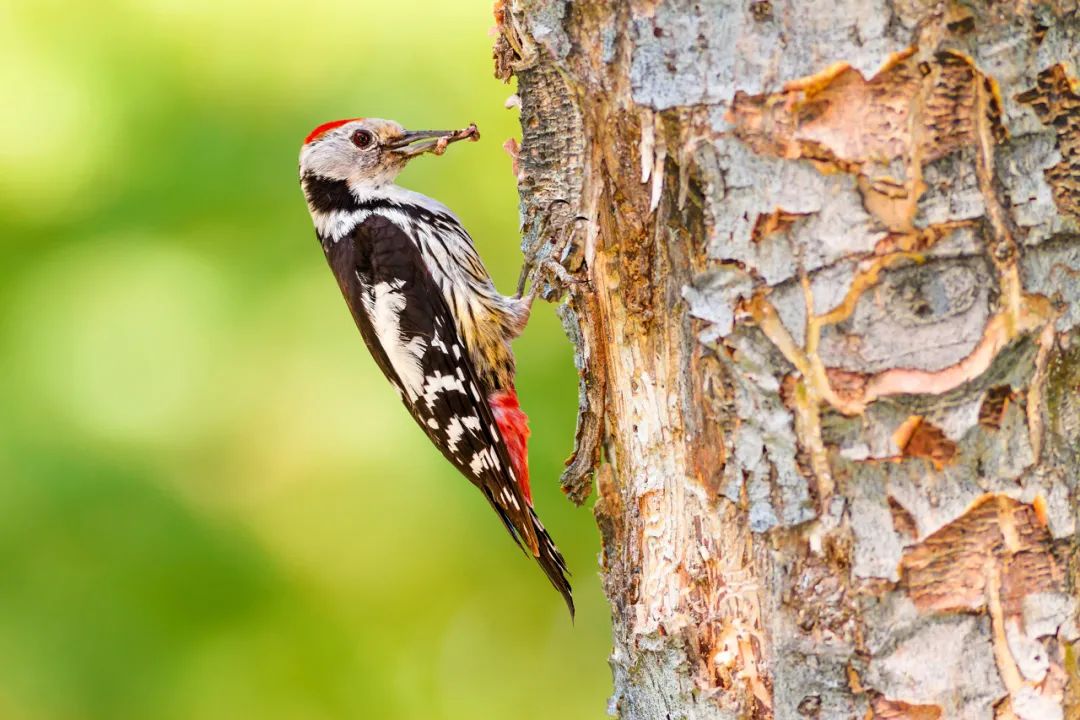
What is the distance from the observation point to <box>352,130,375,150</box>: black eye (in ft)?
10.1

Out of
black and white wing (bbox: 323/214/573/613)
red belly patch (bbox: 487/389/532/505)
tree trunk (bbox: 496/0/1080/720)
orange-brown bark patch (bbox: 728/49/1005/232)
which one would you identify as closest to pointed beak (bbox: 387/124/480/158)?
black and white wing (bbox: 323/214/573/613)

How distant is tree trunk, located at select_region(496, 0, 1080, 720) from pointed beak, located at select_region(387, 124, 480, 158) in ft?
4.28

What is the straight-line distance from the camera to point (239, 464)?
2.96 meters

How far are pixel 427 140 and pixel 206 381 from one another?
2.91 ft

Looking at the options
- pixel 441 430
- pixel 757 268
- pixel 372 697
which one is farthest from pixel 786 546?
pixel 372 697

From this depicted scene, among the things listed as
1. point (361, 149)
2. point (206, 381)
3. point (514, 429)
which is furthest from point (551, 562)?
point (361, 149)

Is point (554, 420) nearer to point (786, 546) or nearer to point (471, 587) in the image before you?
point (471, 587)

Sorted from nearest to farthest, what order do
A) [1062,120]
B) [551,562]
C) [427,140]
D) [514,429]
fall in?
[1062,120] → [551,562] → [514,429] → [427,140]

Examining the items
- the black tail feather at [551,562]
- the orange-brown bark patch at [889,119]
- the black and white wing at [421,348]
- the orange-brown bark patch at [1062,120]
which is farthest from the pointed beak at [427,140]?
the orange-brown bark patch at [1062,120]

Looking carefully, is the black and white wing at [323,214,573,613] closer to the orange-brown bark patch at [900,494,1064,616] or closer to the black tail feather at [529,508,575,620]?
the black tail feather at [529,508,575,620]

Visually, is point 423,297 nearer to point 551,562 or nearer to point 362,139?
point 362,139

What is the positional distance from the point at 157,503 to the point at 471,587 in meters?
0.88

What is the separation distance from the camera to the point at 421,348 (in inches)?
114

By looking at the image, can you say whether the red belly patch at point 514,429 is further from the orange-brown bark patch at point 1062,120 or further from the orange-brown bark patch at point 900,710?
the orange-brown bark patch at point 1062,120
